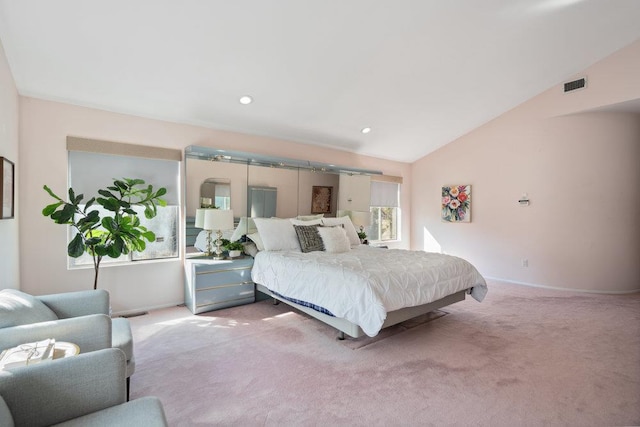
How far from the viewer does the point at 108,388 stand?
1.35m

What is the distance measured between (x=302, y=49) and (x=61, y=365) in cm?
315

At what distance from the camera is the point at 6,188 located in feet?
8.06

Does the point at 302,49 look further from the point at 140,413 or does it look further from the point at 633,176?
the point at 633,176

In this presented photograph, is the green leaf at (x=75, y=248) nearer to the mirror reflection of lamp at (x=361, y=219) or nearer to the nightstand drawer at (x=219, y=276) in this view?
the nightstand drawer at (x=219, y=276)

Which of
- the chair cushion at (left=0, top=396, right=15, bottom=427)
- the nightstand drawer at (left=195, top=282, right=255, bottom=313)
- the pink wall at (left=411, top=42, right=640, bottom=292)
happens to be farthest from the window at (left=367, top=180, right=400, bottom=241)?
the chair cushion at (left=0, top=396, right=15, bottom=427)

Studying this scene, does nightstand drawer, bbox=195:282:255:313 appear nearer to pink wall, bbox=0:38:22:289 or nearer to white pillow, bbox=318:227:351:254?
white pillow, bbox=318:227:351:254

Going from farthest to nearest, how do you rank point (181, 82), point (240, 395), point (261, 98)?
point (261, 98), point (181, 82), point (240, 395)

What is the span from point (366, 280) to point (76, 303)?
2.22 meters

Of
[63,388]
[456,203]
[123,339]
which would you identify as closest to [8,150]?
[123,339]

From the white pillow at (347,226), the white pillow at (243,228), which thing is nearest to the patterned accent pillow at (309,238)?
the white pillow at (347,226)

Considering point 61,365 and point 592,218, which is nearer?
point 61,365

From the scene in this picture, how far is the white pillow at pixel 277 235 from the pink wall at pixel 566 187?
3851 millimetres

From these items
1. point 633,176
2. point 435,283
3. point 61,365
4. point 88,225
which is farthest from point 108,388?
point 633,176

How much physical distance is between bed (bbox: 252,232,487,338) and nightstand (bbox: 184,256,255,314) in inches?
8.7
